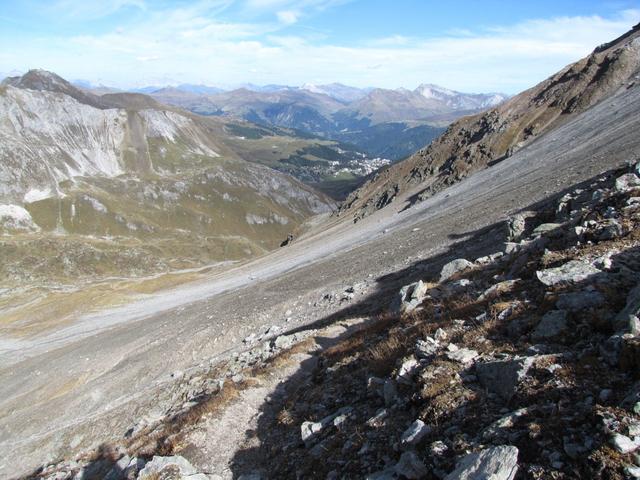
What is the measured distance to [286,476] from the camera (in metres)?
13.1

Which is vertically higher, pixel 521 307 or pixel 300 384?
pixel 521 307

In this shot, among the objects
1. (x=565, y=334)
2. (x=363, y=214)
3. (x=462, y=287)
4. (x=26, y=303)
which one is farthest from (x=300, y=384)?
(x=26, y=303)

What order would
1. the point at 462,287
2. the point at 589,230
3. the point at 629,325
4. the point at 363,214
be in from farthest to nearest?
the point at 363,214 → the point at 462,287 → the point at 589,230 → the point at 629,325

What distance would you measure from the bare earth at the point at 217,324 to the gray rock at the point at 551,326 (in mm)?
11471

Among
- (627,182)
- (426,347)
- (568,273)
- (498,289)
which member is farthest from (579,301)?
(627,182)

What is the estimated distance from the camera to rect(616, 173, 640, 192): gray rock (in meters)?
20.8

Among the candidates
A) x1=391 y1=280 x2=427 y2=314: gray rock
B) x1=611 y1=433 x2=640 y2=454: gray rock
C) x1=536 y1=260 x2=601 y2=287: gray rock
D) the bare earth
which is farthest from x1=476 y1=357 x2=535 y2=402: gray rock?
the bare earth

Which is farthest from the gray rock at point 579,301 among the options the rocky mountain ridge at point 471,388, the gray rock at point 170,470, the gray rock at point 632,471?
the gray rock at point 170,470

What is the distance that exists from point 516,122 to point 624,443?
100 m

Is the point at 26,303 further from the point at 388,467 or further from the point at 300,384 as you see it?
the point at 388,467

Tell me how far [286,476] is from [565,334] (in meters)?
8.65

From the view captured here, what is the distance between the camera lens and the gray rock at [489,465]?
25.2ft

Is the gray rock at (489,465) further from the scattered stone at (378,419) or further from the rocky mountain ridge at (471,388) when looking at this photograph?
the scattered stone at (378,419)

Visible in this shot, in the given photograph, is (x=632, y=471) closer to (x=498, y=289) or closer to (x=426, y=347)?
(x=426, y=347)
